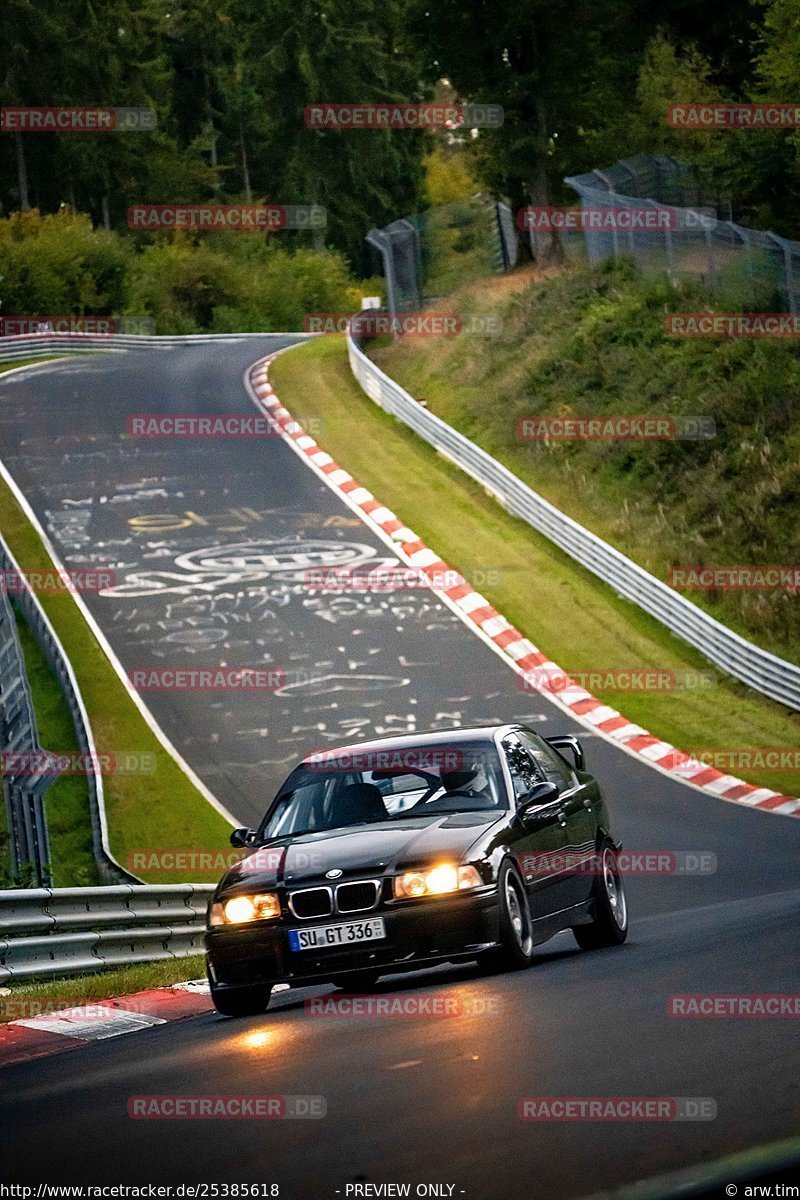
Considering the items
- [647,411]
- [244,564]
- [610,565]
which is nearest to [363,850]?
[610,565]

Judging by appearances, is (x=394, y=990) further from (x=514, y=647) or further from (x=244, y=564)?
(x=244, y=564)

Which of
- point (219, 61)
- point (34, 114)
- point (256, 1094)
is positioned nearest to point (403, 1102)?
point (256, 1094)

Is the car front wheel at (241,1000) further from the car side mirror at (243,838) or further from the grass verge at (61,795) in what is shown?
Result: the grass verge at (61,795)

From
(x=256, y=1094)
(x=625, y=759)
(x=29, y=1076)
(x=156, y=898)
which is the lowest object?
(x=625, y=759)

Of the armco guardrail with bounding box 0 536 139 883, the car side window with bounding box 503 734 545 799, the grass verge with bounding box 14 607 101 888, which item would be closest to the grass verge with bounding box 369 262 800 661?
the armco guardrail with bounding box 0 536 139 883

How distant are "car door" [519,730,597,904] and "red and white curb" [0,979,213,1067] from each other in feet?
7.65

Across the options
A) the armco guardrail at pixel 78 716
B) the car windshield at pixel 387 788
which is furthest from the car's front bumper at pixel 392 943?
the armco guardrail at pixel 78 716

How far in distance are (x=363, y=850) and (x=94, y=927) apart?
3.83m

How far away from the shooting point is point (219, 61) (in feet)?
326

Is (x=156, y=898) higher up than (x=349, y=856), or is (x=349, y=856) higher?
(x=349, y=856)

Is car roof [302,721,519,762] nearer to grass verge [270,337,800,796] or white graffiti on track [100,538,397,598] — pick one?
grass verge [270,337,800,796]

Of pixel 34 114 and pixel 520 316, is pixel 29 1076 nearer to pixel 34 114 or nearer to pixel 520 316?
pixel 520 316

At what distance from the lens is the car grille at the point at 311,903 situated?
9.80m

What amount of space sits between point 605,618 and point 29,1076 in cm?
2139
